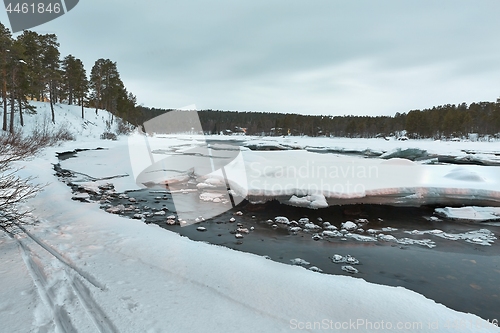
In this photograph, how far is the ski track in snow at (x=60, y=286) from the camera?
286cm

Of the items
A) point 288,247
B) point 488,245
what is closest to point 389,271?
point 288,247

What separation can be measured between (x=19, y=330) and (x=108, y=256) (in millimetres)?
2010

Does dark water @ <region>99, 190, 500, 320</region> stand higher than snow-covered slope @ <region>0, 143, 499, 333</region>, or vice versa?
snow-covered slope @ <region>0, 143, 499, 333</region>

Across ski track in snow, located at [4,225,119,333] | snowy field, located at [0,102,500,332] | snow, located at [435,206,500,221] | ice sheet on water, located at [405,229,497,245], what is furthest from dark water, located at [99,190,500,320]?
ski track in snow, located at [4,225,119,333]

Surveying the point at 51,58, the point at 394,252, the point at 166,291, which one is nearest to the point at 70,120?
the point at 51,58

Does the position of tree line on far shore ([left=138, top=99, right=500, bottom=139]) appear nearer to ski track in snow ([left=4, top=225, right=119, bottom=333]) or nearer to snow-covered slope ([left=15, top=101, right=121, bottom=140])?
snow-covered slope ([left=15, top=101, right=121, bottom=140])

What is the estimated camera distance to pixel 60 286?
3.55 m

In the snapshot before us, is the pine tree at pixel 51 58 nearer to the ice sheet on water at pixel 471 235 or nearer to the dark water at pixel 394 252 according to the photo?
the dark water at pixel 394 252

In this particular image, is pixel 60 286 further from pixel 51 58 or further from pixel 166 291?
pixel 51 58

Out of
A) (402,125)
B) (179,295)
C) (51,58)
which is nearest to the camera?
(179,295)

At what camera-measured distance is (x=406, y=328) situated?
3.14 m

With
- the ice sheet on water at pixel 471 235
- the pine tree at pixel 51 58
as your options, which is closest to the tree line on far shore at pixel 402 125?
the pine tree at pixel 51 58

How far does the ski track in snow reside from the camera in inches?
113

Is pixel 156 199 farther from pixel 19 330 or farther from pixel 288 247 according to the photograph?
pixel 19 330
